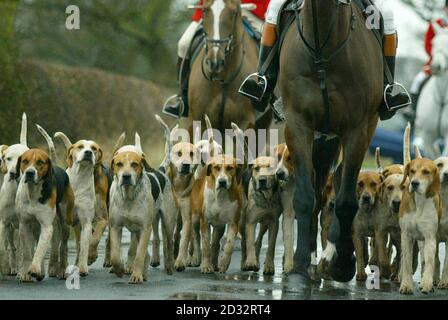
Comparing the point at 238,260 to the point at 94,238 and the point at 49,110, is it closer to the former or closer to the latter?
the point at 94,238

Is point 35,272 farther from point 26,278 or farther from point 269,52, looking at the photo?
point 269,52

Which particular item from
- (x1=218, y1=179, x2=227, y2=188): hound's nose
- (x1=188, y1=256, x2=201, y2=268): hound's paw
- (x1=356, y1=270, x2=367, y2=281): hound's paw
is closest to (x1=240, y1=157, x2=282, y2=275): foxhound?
(x1=218, y1=179, x2=227, y2=188): hound's nose

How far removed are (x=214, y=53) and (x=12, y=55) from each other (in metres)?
7.12

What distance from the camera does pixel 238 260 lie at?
46.9 ft

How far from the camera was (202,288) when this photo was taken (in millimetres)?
11500

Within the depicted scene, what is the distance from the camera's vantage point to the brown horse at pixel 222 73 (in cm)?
1518

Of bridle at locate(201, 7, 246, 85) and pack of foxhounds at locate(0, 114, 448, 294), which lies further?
bridle at locate(201, 7, 246, 85)

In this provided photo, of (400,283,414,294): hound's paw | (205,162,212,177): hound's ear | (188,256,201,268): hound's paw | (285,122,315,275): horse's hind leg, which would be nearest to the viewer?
(285,122,315,275): horse's hind leg

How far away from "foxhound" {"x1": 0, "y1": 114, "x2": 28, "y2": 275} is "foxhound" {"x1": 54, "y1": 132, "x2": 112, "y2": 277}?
Answer: 1.54ft

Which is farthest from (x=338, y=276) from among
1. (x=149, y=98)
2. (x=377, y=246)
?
(x=149, y=98)

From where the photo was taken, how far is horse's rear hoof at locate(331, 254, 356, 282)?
463 inches

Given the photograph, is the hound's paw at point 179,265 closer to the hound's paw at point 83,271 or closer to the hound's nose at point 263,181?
the hound's nose at point 263,181

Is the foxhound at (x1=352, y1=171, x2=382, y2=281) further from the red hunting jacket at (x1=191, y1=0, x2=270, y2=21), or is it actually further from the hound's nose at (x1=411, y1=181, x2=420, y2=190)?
the red hunting jacket at (x1=191, y1=0, x2=270, y2=21)

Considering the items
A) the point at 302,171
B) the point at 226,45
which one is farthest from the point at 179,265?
the point at 226,45
